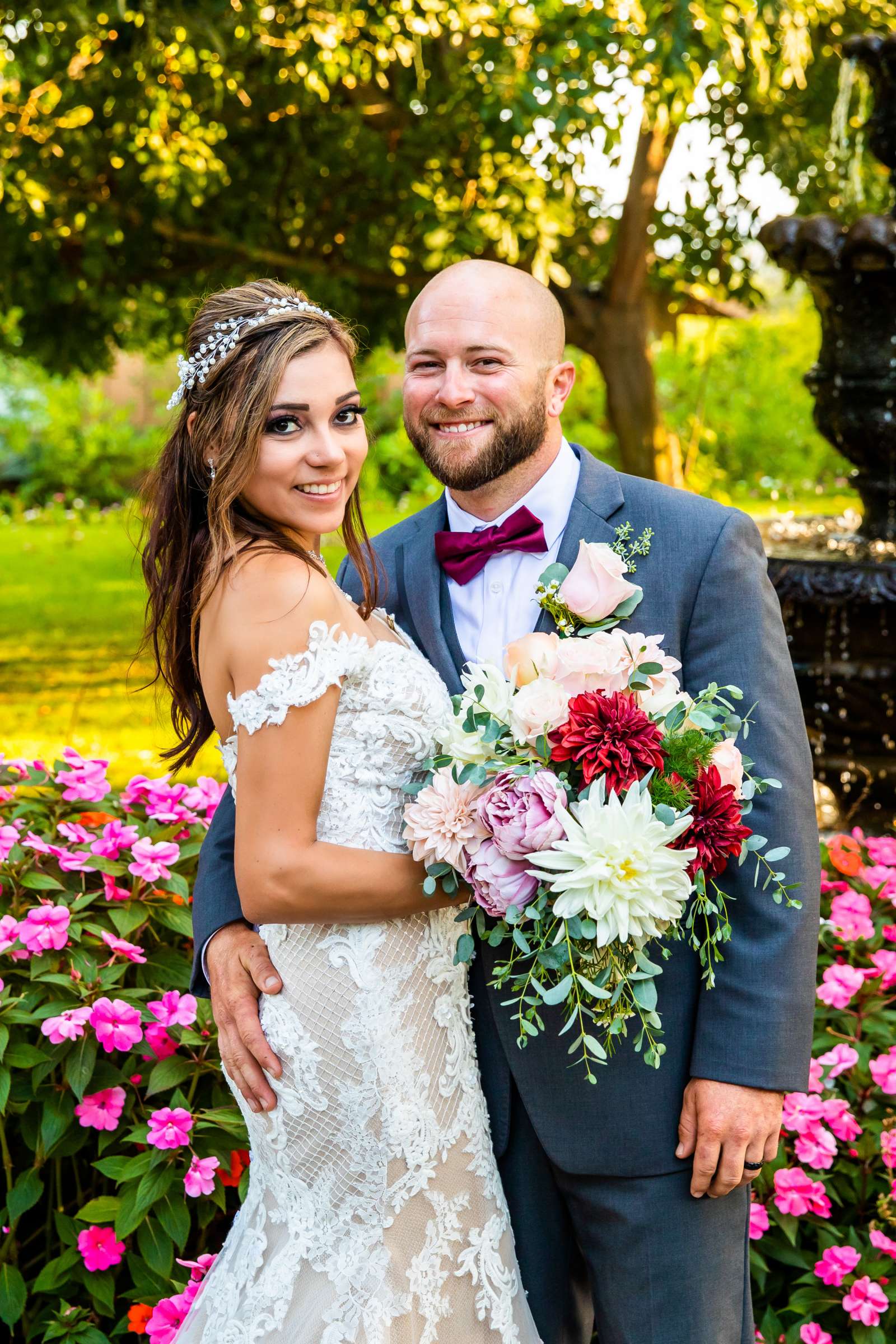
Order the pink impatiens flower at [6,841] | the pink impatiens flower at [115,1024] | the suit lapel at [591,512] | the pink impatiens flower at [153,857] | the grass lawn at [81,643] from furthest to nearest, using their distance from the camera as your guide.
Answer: the grass lawn at [81,643]
the pink impatiens flower at [6,841]
the pink impatiens flower at [153,857]
the pink impatiens flower at [115,1024]
the suit lapel at [591,512]

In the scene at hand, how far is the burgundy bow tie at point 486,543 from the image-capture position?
8.47 feet

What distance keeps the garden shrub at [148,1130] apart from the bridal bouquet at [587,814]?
1.03 metres

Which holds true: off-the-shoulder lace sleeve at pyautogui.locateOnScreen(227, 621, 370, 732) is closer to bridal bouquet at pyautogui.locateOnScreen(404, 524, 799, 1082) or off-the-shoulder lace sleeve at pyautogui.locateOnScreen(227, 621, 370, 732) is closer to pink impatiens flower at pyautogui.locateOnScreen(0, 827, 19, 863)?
bridal bouquet at pyautogui.locateOnScreen(404, 524, 799, 1082)

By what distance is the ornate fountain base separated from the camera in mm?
4754

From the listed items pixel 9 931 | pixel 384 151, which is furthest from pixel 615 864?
pixel 384 151

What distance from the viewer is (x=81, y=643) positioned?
946 cm

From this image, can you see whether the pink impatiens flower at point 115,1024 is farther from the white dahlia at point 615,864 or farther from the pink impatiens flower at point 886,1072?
Result: the pink impatiens flower at point 886,1072

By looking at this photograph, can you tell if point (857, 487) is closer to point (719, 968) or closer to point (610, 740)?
point (719, 968)

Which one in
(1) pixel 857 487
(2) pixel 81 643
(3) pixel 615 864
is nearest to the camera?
(3) pixel 615 864

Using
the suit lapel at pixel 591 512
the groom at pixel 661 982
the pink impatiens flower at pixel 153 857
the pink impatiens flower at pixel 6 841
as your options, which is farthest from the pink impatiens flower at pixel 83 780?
the suit lapel at pixel 591 512

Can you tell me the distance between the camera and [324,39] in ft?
22.1

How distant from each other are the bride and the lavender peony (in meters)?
0.32

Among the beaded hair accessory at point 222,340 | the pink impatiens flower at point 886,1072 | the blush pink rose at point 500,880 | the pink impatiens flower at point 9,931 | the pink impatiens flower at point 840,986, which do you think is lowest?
the pink impatiens flower at point 886,1072

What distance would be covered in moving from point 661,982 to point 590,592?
0.72 m
